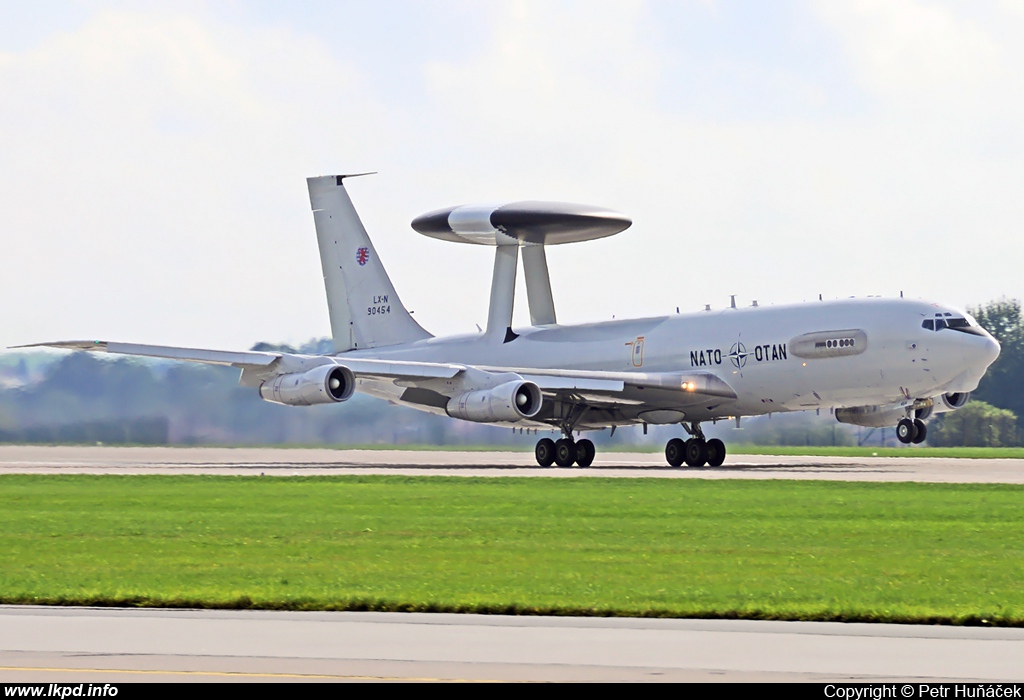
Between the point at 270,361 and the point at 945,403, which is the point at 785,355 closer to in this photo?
the point at 945,403

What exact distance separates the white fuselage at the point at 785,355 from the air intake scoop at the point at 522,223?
381cm

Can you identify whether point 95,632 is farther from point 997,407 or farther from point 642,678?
point 997,407

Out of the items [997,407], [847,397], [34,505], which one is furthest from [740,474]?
[997,407]

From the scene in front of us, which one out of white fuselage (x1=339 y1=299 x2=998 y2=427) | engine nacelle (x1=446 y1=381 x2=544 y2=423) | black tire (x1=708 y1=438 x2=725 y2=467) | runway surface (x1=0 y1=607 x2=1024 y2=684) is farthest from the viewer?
black tire (x1=708 y1=438 x2=725 y2=467)

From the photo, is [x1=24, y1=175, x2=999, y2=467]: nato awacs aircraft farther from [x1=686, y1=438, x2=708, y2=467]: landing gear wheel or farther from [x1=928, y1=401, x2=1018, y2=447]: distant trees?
[x1=928, y1=401, x2=1018, y2=447]: distant trees

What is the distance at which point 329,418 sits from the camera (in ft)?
195

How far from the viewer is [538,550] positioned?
1973 centimetres

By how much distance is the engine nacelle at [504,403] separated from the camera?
45531 millimetres

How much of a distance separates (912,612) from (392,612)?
4.66 m

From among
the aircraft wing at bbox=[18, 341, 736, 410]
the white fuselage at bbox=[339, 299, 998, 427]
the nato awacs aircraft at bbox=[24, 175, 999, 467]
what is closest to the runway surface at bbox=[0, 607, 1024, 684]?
the white fuselage at bbox=[339, 299, 998, 427]

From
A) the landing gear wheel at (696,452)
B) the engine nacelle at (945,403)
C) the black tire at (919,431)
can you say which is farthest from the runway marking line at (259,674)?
the landing gear wheel at (696,452)

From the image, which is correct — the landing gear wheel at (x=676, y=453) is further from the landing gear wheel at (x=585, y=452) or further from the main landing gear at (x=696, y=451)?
the landing gear wheel at (x=585, y=452)

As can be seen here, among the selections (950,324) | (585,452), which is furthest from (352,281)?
(950,324)

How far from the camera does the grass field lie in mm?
14617
